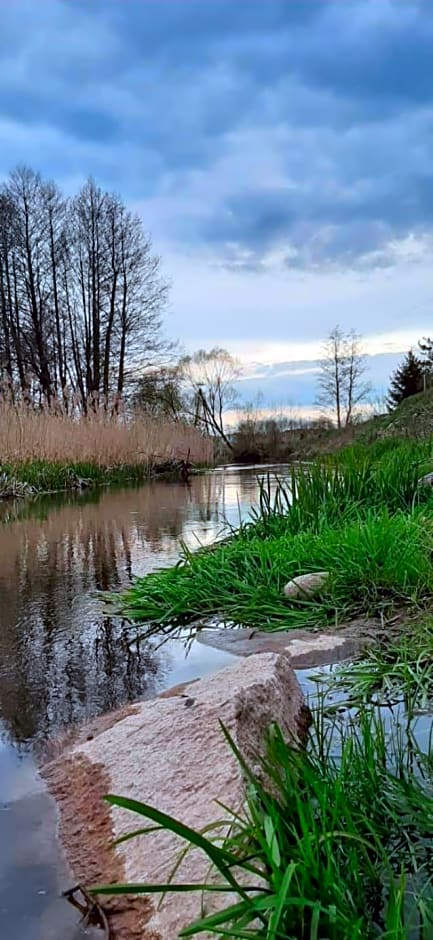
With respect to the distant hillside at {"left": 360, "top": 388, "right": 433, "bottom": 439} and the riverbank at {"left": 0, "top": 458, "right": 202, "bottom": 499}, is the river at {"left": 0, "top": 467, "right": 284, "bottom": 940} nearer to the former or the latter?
the riverbank at {"left": 0, "top": 458, "right": 202, "bottom": 499}

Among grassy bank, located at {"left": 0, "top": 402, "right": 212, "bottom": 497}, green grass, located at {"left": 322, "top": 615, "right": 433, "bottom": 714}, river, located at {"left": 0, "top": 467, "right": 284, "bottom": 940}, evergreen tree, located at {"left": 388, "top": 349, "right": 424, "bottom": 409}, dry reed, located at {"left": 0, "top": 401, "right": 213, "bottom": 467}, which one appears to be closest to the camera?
river, located at {"left": 0, "top": 467, "right": 284, "bottom": 940}

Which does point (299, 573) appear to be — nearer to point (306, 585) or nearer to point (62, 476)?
point (306, 585)

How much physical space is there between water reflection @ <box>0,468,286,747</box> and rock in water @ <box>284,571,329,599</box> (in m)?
0.66

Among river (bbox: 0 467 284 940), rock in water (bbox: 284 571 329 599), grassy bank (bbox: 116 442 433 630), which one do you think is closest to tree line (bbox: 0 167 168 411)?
river (bbox: 0 467 284 940)

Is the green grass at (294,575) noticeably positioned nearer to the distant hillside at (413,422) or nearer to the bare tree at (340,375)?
the distant hillside at (413,422)

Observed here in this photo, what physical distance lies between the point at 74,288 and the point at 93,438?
37.0 ft

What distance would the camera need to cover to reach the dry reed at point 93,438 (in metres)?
10.0

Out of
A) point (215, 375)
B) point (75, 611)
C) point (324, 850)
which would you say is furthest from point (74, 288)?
point (324, 850)

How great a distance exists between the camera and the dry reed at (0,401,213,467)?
10.0 metres

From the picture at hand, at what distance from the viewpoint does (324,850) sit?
0.98m

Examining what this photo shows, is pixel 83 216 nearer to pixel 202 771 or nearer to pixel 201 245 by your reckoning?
pixel 201 245

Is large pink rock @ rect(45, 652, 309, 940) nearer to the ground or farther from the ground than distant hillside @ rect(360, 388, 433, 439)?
nearer to the ground

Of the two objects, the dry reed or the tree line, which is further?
the tree line

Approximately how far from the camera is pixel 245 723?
4.39ft
